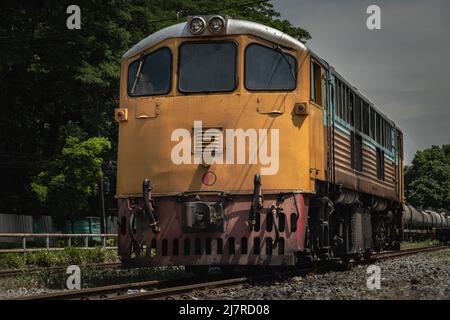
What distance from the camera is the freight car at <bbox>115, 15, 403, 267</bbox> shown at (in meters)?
12.5

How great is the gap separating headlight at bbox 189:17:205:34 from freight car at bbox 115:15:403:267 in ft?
0.06

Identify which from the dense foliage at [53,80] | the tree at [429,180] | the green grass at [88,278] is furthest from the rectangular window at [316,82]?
Result: the tree at [429,180]

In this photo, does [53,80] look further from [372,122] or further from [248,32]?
[248,32]

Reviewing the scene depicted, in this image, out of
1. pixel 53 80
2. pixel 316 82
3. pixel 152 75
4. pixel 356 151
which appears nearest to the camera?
pixel 152 75

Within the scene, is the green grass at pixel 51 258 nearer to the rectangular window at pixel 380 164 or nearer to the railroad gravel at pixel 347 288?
the rectangular window at pixel 380 164

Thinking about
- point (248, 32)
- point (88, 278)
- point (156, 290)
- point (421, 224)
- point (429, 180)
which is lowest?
point (88, 278)

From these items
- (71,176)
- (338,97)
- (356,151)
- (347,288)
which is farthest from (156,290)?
(71,176)

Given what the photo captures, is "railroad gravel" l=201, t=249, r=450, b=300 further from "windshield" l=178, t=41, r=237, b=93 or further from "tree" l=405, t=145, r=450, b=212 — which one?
"tree" l=405, t=145, r=450, b=212

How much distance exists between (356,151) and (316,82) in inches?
152

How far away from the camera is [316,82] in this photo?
13688 mm

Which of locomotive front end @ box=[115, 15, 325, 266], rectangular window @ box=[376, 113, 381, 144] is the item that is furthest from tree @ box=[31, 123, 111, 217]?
locomotive front end @ box=[115, 15, 325, 266]

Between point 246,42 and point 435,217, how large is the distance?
40805 millimetres

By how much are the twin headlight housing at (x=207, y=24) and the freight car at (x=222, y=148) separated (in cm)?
2

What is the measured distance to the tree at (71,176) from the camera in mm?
28922
